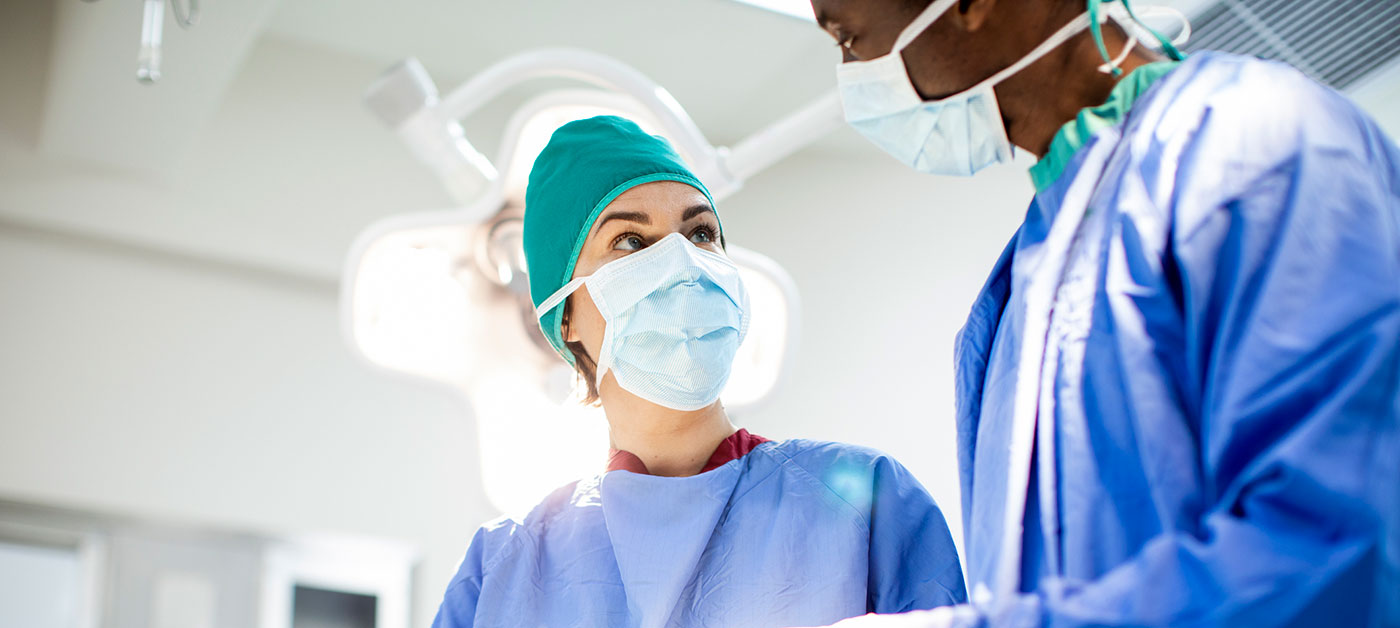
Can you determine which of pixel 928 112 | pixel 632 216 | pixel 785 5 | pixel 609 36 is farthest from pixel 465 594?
pixel 609 36

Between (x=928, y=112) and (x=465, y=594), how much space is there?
789 millimetres

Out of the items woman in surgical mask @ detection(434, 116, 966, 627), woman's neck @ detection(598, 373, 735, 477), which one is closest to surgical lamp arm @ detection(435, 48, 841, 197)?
woman in surgical mask @ detection(434, 116, 966, 627)

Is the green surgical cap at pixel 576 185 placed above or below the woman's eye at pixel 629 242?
above

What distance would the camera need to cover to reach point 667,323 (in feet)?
5.08

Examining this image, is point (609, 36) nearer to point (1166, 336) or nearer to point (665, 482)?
point (665, 482)

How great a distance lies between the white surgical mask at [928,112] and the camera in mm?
1133

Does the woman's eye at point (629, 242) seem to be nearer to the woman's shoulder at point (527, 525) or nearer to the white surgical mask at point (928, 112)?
the woman's shoulder at point (527, 525)

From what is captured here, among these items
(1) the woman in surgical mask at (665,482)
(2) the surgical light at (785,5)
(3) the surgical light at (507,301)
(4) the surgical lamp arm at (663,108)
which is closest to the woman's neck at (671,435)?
(1) the woman in surgical mask at (665,482)

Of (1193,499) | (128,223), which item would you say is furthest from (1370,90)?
(128,223)

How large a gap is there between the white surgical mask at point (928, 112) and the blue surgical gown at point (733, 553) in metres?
0.37

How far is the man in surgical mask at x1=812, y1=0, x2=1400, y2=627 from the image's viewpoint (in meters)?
0.76

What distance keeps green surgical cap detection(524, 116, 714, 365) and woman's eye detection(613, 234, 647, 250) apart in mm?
40

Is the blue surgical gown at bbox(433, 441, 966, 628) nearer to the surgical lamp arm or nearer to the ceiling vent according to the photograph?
the surgical lamp arm

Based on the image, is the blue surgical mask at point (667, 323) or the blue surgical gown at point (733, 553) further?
the blue surgical mask at point (667, 323)
